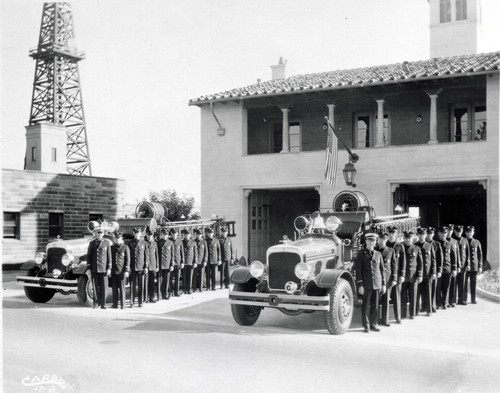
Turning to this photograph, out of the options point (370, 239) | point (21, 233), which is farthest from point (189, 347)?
point (21, 233)

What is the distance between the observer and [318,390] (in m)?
5.44

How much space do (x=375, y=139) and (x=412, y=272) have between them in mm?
9592

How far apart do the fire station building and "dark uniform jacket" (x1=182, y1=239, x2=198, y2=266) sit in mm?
5468

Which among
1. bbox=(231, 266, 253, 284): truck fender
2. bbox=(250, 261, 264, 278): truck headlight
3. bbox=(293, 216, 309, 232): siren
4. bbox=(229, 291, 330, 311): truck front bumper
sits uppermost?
bbox=(293, 216, 309, 232): siren

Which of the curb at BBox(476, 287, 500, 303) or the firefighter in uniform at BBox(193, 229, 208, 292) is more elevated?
the firefighter in uniform at BBox(193, 229, 208, 292)

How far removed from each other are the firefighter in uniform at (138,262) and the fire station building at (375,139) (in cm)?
730

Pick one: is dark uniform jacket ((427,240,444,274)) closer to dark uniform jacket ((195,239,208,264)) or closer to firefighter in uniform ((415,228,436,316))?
firefighter in uniform ((415,228,436,316))

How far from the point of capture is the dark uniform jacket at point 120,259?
1087 cm

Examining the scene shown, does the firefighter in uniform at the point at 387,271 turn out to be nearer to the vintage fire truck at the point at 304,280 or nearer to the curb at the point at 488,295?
the vintage fire truck at the point at 304,280

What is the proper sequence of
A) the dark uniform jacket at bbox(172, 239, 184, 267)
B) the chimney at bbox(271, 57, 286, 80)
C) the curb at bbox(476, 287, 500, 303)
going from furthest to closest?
1. the chimney at bbox(271, 57, 286, 80)
2. the dark uniform jacket at bbox(172, 239, 184, 267)
3. the curb at bbox(476, 287, 500, 303)

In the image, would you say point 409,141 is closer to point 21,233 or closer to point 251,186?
point 251,186

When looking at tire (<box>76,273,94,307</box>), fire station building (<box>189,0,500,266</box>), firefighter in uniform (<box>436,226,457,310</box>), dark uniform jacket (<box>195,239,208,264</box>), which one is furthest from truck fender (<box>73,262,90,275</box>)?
fire station building (<box>189,0,500,266</box>)

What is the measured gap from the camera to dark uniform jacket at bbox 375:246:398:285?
9164 mm

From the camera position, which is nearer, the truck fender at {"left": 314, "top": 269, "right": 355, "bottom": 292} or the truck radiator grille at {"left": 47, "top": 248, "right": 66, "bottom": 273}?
the truck fender at {"left": 314, "top": 269, "right": 355, "bottom": 292}
